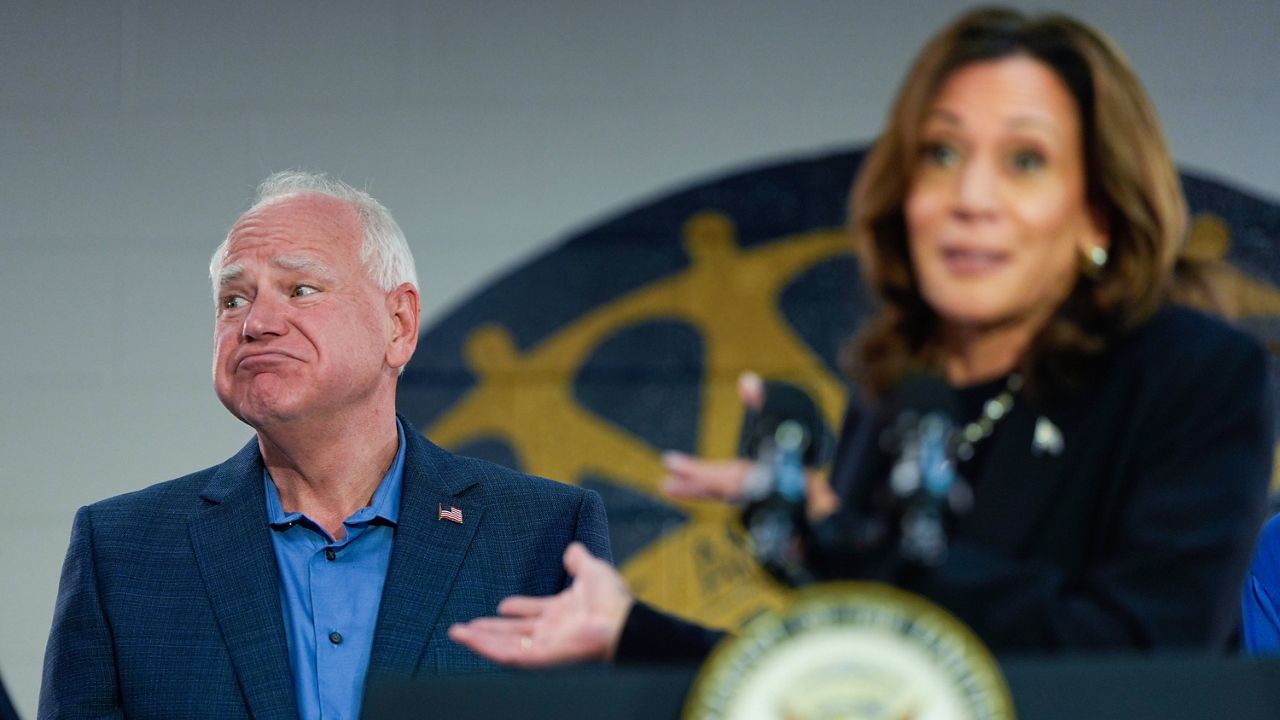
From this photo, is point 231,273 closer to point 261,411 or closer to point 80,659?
point 261,411

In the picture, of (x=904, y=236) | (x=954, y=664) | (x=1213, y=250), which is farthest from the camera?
(x=1213, y=250)

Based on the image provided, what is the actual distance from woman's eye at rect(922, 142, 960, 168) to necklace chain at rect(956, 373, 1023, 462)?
125 mm

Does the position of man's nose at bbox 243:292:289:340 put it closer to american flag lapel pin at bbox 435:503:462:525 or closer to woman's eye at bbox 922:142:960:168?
american flag lapel pin at bbox 435:503:462:525

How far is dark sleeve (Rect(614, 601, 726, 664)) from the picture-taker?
0.83 metres

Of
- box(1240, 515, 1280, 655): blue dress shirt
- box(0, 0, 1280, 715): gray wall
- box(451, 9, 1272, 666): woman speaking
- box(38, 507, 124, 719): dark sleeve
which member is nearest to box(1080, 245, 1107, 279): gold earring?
box(451, 9, 1272, 666): woman speaking

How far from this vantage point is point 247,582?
4.38 feet

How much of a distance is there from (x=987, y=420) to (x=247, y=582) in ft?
2.52

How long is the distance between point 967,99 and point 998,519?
0.23 m

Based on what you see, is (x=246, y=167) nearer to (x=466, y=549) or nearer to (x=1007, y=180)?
(x=466, y=549)

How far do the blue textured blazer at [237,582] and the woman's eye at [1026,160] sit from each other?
0.73 meters

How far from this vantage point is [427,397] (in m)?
2.57

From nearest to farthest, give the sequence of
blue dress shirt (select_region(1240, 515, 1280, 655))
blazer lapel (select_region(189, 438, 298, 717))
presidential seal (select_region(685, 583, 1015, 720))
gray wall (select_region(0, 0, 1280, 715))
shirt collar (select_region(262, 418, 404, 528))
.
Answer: presidential seal (select_region(685, 583, 1015, 720)) → blazer lapel (select_region(189, 438, 298, 717)) → shirt collar (select_region(262, 418, 404, 528)) → blue dress shirt (select_region(1240, 515, 1280, 655)) → gray wall (select_region(0, 0, 1280, 715))

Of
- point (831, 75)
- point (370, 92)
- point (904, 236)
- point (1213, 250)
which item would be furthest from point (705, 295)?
point (904, 236)

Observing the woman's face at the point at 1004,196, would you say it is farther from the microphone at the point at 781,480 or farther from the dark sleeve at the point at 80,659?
the dark sleeve at the point at 80,659
